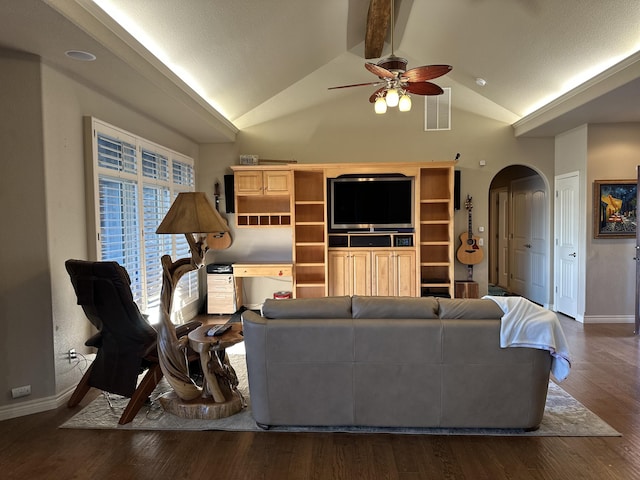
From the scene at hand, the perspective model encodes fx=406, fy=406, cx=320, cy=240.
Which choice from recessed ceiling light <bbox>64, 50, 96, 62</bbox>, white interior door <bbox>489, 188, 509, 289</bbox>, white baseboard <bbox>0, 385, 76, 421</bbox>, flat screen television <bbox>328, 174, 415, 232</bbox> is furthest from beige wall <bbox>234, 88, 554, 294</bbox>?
white baseboard <bbox>0, 385, 76, 421</bbox>

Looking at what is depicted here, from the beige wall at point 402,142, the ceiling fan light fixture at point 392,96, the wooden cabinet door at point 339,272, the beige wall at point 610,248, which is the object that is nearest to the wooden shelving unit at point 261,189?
the beige wall at point 402,142

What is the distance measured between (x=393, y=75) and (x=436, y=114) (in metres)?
3.05

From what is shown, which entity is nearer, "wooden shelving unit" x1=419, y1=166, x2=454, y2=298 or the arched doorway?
"wooden shelving unit" x1=419, y1=166, x2=454, y2=298

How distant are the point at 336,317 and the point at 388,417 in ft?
2.32

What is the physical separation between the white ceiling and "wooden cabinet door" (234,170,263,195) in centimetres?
63

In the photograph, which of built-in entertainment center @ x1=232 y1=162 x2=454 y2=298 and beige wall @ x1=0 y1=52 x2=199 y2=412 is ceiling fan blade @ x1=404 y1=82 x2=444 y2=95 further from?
beige wall @ x1=0 y1=52 x2=199 y2=412

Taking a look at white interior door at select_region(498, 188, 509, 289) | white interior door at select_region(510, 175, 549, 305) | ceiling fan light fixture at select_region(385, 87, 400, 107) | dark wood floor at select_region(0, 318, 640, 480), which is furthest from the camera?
white interior door at select_region(498, 188, 509, 289)

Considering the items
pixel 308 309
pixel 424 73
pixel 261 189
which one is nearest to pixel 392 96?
pixel 424 73

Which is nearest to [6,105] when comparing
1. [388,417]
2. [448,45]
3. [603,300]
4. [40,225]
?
[40,225]

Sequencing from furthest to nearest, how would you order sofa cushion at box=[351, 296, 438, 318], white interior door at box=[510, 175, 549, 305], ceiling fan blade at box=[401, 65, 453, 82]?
1. white interior door at box=[510, 175, 549, 305]
2. ceiling fan blade at box=[401, 65, 453, 82]
3. sofa cushion at box=[351, 296, 438, 318]

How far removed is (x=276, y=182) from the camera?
5969mm

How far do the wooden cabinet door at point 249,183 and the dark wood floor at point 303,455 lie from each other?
3797mm

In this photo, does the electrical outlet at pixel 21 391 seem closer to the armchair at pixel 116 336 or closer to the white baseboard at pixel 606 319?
the armchair at pixel 116 336

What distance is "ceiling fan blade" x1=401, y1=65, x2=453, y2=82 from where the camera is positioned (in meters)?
3.05
